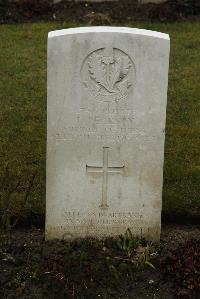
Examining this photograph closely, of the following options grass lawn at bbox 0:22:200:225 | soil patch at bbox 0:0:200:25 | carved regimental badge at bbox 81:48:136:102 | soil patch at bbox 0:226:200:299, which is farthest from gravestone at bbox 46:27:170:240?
soil patch at bbox 0:0:200:25

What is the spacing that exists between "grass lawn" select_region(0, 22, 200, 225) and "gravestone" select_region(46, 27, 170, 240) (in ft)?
1.26

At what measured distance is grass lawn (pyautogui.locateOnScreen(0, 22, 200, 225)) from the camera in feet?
19.8

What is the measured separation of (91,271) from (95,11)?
23.4 feet

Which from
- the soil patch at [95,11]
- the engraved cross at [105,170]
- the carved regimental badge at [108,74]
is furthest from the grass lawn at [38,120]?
the carved regimental badge at [108,74]

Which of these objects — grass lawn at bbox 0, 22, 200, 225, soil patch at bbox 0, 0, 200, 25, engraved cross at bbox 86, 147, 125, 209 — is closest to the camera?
engraved cross at bbox 86, 147, 125, 209

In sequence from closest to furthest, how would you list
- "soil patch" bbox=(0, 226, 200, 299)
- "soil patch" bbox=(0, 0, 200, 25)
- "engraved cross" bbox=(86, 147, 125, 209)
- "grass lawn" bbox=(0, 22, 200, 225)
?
"soil patch" bbox=(0, 226, 200, 299)
"engraved cross" bbox=(86, 147, 125, 209)
"grass lawn" bbox=(0, 22, 200, 225)
"soil patch" bbox=(0, 0, 200, 25)

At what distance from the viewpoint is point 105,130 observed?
5.08 m

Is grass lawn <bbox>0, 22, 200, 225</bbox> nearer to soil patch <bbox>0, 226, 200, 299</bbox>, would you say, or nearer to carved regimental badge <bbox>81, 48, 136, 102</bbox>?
soil patch <bbox>0, 226, 200, 299</bbox>

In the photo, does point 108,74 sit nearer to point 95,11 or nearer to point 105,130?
point 105,130

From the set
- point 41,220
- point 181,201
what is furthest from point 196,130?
point 41,220

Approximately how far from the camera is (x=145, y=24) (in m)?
10.9

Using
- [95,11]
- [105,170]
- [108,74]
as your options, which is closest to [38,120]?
[105,170]

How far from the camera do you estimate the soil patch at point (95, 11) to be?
1111 cm

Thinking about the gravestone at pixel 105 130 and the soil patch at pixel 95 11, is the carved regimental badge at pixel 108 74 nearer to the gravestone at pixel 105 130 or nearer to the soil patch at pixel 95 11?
the gravestone at pixel 105 130
